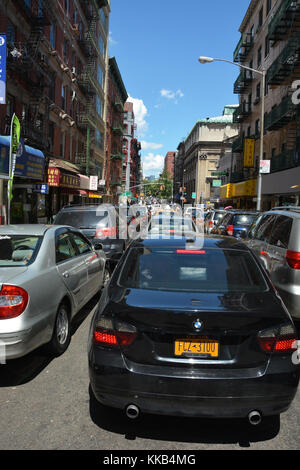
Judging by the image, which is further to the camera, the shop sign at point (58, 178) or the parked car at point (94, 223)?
the shop sign at point (58, 178)

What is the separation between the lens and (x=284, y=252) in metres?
5.91

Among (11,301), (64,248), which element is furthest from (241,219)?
(11,301)

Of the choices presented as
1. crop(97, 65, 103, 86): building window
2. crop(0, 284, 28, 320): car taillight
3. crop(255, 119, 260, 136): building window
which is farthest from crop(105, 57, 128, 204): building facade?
crop(0, 284, 28, 320): car taillight

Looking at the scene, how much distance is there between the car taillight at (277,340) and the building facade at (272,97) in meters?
15.4

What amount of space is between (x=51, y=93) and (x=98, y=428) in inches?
950

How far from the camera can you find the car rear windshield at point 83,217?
10.1 m

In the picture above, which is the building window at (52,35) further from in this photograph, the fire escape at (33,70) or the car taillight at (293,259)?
the car taillight at (293,259)

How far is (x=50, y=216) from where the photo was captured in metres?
25.2

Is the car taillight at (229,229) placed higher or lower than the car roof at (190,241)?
lower

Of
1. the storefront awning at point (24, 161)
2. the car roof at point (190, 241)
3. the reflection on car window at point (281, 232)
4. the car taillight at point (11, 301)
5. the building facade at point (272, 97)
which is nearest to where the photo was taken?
the car taillight at point (11, 301)

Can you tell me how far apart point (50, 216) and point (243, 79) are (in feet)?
72.6

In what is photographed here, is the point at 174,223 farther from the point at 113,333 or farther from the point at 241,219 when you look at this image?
the point at 113,333

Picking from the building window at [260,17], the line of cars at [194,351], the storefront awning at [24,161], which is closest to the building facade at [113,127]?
the building window at [260,17]

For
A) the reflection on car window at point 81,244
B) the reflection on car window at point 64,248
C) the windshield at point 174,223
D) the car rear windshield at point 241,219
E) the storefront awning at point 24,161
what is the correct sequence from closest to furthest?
the reflection on car window at point 64,248 → the reflection on car window at point 81,244 → the windshield at point 174,223 → the storefront awning at point 24,161 → the car rear windshield at point 241,219
